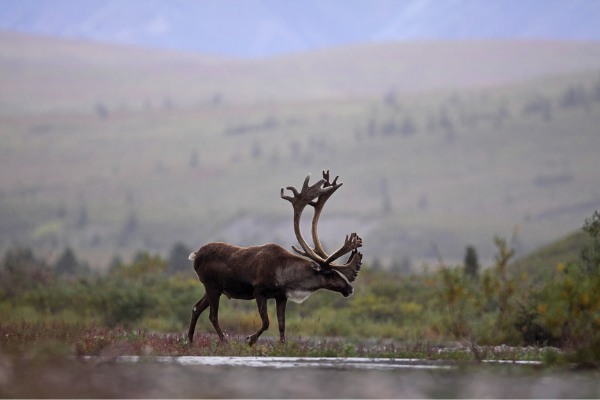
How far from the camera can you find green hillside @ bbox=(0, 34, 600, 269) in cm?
11506

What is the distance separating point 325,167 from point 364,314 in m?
117

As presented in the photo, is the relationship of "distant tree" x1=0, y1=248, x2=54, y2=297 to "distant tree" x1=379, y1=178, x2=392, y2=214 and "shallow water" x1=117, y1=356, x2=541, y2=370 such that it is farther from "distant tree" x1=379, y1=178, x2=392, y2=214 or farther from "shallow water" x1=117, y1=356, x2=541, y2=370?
"distant tree" x1=379, y1=178, x2=392, y2=214

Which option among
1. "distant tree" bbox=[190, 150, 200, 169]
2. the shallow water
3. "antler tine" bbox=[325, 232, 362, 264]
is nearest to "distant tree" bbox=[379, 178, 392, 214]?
"distant tree" bbox=[190, 150, 200, 169]

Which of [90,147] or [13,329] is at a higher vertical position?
[90,147]

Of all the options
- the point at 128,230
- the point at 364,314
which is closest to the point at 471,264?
the point at 364,314

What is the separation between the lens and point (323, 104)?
198250mm

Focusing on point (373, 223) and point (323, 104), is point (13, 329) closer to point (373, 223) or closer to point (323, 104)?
point (373, 223)

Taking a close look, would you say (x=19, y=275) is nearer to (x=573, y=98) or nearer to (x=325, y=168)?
(x=325, y=168)

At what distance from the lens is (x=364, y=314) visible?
100ft

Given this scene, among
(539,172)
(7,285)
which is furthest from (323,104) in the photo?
(7,285)

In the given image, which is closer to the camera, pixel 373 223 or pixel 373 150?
pixel 373 223

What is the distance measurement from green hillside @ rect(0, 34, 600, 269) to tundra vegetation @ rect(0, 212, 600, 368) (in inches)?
2578

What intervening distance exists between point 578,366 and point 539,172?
125226 millimetres

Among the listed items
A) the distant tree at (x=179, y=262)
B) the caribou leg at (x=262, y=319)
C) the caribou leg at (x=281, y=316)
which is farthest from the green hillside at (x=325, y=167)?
the caribou leg at (x=262, y=319)
